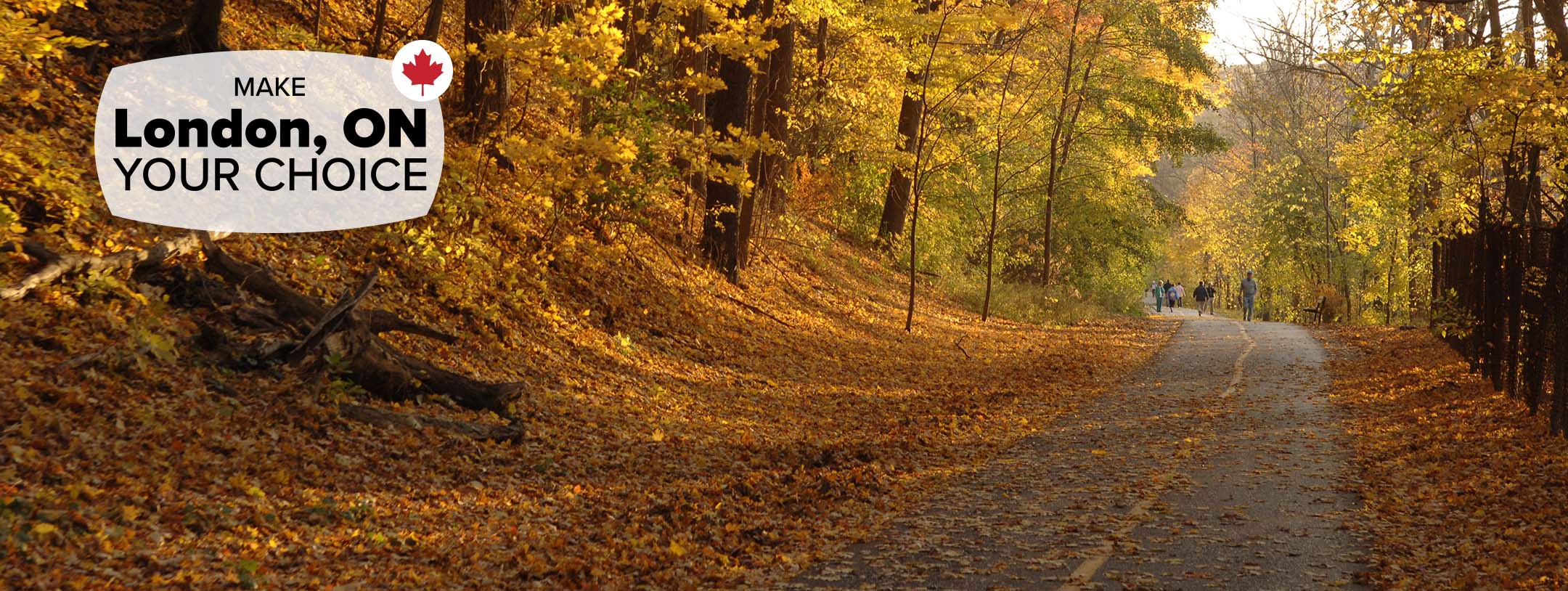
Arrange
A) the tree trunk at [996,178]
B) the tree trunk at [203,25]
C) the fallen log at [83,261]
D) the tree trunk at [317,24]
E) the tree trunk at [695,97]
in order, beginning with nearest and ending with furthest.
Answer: the fallen log at [83,261]
the tree trunk at [203,25]
the tree trunk at [317,24]
the tree trunk at [695,97]
the tree trunk at [996,178]

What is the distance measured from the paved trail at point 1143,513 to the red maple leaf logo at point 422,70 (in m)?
8.27

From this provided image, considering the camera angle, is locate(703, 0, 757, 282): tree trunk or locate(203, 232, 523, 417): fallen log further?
locate(703, 0, 757, 282): tree trunk

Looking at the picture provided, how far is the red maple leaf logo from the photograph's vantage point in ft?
45.3

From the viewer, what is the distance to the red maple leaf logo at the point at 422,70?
13.8 meters

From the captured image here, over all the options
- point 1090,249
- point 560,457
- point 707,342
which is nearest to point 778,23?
point 707,342

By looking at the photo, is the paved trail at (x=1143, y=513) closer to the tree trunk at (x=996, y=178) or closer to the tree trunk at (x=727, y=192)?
the tree trunk at (x=727, y=192)

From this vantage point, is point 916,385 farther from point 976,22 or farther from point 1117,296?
point 1117,296

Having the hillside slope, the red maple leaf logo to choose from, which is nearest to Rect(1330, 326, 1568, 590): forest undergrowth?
the hillside slope

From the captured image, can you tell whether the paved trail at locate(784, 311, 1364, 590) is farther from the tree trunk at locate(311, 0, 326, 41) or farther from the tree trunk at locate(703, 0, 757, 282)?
the tree trunk at locate(311, 0, 326, 41)

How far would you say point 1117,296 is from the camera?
40.4m

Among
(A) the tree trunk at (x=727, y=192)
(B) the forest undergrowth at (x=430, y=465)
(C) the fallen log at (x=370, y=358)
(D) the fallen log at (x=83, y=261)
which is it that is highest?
(A) the tree trunk at (x=727, y=192)

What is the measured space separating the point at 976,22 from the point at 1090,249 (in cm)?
1960

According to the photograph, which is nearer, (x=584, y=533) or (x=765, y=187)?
(x=584, y=533)

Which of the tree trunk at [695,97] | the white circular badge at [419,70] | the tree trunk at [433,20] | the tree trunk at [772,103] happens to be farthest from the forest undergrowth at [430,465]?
the tree trunk at [772,103]
